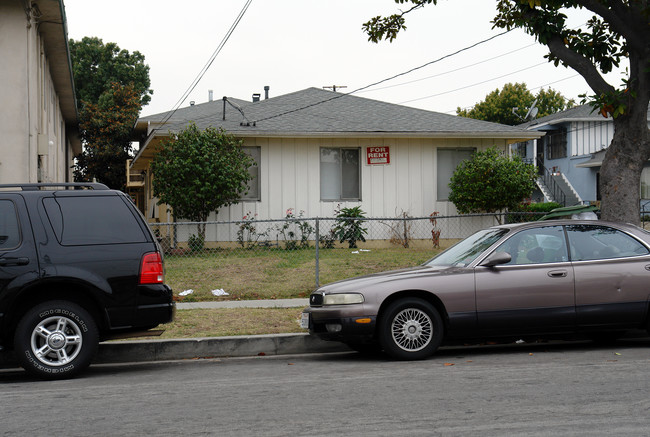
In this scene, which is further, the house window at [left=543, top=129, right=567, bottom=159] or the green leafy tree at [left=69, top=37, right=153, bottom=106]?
the green leafy tree at [left=69, top=37, right=153, bottom=106]

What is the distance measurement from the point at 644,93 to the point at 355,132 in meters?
10.6

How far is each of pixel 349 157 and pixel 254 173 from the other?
9.14ft

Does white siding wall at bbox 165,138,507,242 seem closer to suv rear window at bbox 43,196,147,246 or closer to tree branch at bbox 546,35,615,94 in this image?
tree branch at bbox 546,35,615,94

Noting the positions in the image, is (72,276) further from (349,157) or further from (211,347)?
(349,157)

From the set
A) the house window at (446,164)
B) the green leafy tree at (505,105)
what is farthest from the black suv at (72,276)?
the green leafy tree at (505,105)

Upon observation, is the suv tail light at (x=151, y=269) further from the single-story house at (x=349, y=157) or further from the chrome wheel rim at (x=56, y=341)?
the single-story house at (x=349, y=157)

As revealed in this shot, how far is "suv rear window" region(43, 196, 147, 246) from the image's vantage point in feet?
24.4

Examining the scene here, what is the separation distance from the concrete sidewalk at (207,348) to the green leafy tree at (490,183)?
1173 cm

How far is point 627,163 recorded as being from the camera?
10711 millimetres

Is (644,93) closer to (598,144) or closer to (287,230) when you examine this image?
(287,230)

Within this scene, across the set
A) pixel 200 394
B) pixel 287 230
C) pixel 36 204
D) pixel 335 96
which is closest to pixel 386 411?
pixel 200 394

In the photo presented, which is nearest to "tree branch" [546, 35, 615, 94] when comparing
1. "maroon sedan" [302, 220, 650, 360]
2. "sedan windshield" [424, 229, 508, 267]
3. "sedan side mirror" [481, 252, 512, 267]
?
"maroon sedan" [302, 220, 650, 360]

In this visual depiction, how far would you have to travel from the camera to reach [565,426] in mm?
4945

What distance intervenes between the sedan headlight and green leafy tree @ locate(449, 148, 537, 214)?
497 inches
